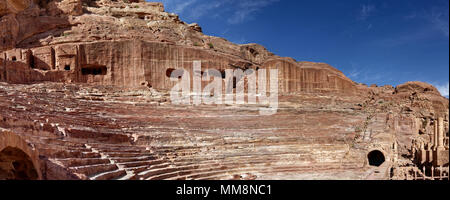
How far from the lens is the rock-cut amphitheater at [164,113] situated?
9.34 metres

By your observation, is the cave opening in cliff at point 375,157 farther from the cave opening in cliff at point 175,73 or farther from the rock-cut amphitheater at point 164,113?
the cave opening in cliff at point 175,73

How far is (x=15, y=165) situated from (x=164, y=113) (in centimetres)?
1153

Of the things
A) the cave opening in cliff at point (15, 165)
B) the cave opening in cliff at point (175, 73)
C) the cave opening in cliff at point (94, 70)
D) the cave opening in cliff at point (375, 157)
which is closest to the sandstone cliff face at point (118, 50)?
the cave opening in cliff at point (94, 70)

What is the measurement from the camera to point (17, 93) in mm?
14125

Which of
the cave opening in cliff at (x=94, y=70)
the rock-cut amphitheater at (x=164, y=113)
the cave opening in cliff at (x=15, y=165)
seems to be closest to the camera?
the cave opening in cliff at (x=15, y=165)

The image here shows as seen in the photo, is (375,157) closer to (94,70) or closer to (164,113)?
(164,113)

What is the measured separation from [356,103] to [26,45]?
25.3 meters

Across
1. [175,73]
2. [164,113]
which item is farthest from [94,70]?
[164,113]

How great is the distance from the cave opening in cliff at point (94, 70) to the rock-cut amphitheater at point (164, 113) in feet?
0.21

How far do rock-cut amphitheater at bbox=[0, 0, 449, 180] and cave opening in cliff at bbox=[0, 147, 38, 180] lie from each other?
2 centimetres
